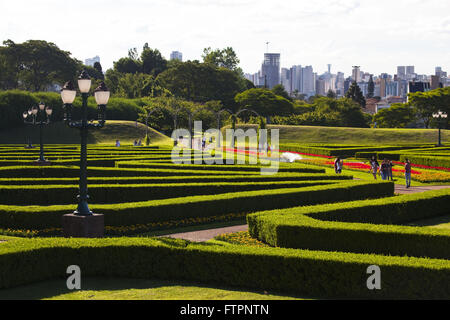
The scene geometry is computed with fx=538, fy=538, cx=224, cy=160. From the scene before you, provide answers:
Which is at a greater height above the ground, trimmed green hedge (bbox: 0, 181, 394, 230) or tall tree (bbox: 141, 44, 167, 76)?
tall tree (bbox: 141, 44, 167, 76)

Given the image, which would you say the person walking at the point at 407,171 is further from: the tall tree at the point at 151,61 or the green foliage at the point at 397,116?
the tall tree at the point at 151,61

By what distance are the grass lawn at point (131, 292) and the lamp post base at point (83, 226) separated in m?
3.07

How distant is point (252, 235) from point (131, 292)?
6.40m

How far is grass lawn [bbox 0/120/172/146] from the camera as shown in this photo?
3068 inches

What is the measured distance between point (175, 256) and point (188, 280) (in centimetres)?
58

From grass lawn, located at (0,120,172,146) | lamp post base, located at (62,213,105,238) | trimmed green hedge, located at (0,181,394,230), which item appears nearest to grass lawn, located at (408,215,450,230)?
trimmed green hedge, located at (0,181,394,230)

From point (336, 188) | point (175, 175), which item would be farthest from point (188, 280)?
point (175, 175)

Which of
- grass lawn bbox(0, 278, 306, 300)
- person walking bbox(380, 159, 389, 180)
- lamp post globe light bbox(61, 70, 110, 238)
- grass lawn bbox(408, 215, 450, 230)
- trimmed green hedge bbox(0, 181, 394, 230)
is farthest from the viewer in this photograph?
person walking bbox(380, 159, 389, 180)

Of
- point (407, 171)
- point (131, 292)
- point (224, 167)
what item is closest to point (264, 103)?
point (407, 171)

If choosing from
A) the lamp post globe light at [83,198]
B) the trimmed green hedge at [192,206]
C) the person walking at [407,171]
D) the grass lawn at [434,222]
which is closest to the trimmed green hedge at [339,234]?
the trimmed green hedge at [192,206]

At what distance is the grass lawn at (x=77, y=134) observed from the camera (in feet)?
256

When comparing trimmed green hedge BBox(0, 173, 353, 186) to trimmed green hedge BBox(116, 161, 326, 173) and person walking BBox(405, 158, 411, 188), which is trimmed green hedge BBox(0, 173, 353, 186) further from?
person walking BBox(405, 158, 411, 188)

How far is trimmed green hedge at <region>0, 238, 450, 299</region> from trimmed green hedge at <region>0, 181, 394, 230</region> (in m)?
4.96
